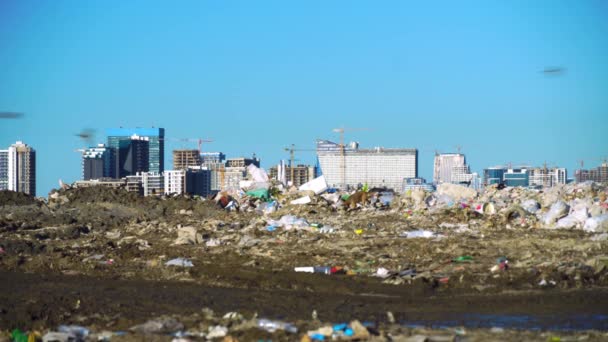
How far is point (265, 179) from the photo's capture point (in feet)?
105

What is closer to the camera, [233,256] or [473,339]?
[473,339]

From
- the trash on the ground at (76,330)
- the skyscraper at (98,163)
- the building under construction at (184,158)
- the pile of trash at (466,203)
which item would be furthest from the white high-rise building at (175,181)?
the trash on the ground at (76,330)

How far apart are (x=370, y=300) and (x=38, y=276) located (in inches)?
204

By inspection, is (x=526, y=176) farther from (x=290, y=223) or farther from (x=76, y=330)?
(x=76, y=330)

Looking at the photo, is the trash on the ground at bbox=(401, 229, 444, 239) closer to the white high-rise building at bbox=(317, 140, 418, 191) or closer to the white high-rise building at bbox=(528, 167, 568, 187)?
the white high-rise building at bbox=(528, 167, 568, 187)

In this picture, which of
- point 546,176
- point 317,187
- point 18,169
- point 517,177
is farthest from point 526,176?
point 317,187

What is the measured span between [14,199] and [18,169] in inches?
2093

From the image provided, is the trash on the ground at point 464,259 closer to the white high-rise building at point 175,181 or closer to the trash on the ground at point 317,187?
the trash on the ground at point 317,187

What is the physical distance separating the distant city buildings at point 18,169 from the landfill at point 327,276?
196 ft

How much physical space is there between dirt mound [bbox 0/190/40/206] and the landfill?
712 centimetres

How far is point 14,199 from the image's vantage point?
29375 millimetres

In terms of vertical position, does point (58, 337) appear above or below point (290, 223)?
below

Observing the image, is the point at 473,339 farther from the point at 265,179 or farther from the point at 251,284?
the point at 265,179

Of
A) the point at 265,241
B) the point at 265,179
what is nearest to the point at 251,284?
the point at 265,241
